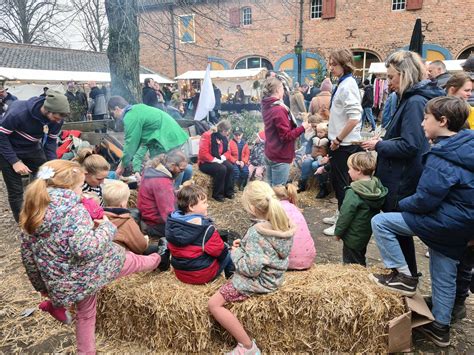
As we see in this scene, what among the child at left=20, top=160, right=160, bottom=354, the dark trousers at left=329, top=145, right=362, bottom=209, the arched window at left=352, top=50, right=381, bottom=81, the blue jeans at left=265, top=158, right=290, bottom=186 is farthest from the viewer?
the arched window at left=352, top=50, right=381, bottom=81

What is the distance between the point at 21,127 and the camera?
410 centimetres

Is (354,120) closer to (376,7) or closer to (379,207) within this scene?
(379,207)

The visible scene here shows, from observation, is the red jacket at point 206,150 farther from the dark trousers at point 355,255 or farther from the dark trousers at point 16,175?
the dark trousers at point 355,255

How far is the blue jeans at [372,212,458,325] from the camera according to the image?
2.43m

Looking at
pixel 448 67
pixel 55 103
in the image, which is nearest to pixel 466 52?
pixel 448 67

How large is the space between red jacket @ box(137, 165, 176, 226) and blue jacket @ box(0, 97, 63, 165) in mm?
1552

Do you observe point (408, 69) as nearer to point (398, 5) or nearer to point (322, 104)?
point (322, 104)

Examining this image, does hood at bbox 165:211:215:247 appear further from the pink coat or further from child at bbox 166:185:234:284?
the pink coat

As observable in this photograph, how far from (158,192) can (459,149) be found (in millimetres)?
2636

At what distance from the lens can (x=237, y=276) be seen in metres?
2.44

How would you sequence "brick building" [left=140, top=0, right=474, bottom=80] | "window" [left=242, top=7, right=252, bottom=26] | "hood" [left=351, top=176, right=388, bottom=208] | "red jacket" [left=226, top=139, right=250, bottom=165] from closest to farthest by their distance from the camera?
"hood" [left=351, top=176, right=388, bottom=208] → "red jacket" [left=226, top=139, right=250, bottom=165] → "brick building" [left=140, top=0, right=474, bottom=80] → "window" [left=242, top=7, right=252, bottom=26]

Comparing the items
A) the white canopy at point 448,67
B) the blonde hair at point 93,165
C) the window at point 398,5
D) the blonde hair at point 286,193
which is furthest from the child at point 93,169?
the window at point 398,5

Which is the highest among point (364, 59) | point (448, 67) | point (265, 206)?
point (364, 59)

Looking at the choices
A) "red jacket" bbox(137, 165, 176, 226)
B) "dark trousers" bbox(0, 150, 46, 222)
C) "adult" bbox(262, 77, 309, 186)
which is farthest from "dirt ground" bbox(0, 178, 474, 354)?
"red jacket" bbox(137, 165, 176, 226)
